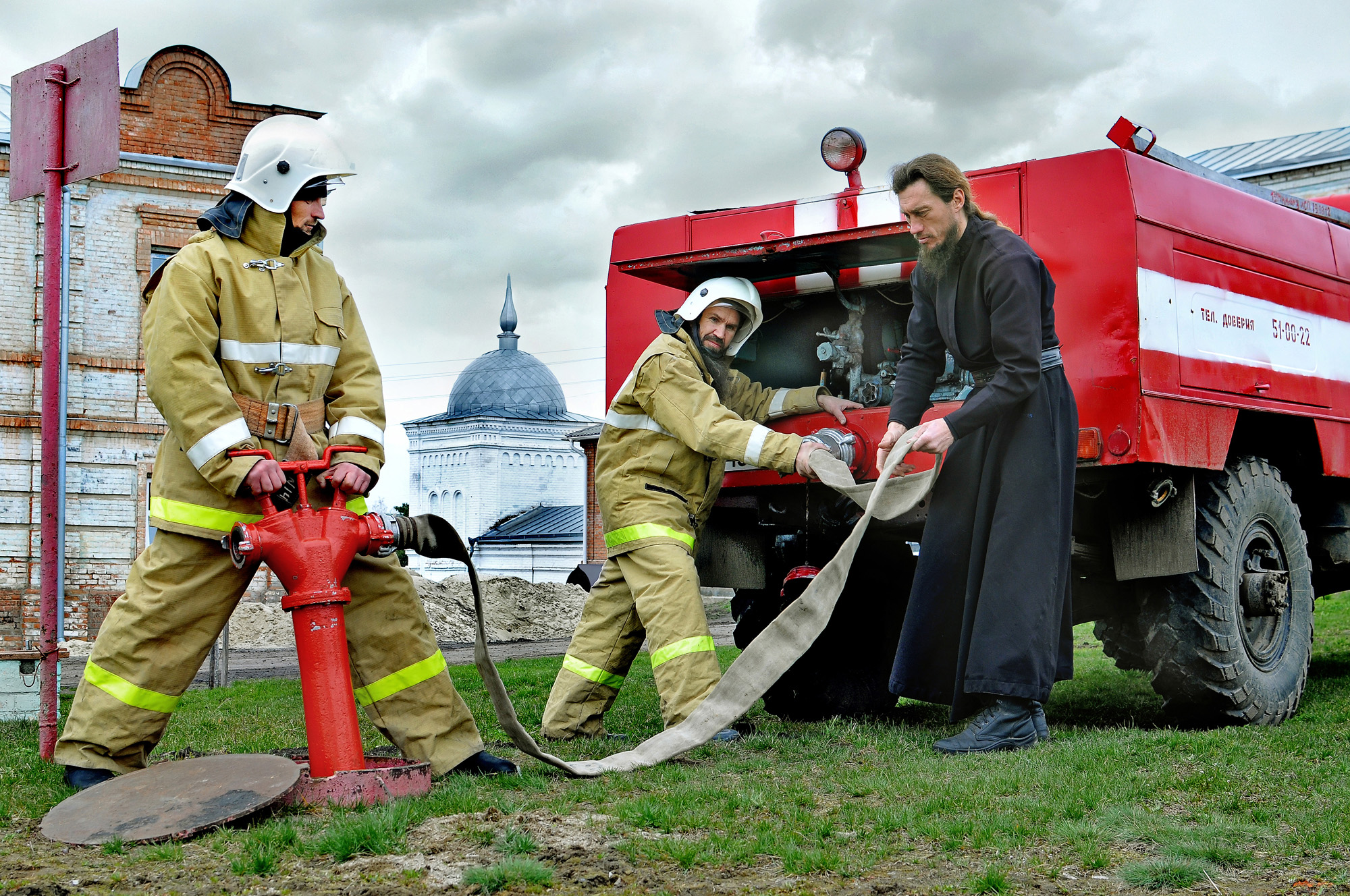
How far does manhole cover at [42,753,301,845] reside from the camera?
11.2ft

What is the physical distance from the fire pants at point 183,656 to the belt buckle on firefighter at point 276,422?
1.41 ft

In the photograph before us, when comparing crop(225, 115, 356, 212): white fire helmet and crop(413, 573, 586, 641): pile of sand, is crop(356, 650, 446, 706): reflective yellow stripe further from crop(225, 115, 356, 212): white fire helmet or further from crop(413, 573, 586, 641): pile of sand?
crop(413, 573, 586, 641): pile of sand

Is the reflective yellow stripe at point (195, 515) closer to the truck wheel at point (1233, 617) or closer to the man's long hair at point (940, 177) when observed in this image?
the man's long hair at point (940, 177)

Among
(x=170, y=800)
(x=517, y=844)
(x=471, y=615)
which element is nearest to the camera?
(x=517, y=844)

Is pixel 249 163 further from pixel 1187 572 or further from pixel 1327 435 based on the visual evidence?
pixel 1327 435

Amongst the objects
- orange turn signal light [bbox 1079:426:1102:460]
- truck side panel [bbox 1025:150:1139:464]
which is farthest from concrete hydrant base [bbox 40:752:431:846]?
truck side panel [bbox 1025:150:1139:464]

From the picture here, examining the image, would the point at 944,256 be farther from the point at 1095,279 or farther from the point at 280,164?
the point at 280,164

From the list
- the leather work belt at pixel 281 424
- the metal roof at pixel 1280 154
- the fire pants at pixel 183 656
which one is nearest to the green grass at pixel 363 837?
the fire pants at pixel 183 656

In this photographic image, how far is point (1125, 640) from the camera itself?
609 centimetres

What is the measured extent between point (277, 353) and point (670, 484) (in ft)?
6.17

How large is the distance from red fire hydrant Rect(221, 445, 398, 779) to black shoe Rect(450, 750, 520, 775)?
0.54 m

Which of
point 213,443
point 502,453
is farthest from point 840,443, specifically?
point 502,453

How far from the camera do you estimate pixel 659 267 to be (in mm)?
5859

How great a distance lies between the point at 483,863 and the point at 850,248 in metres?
3.40
